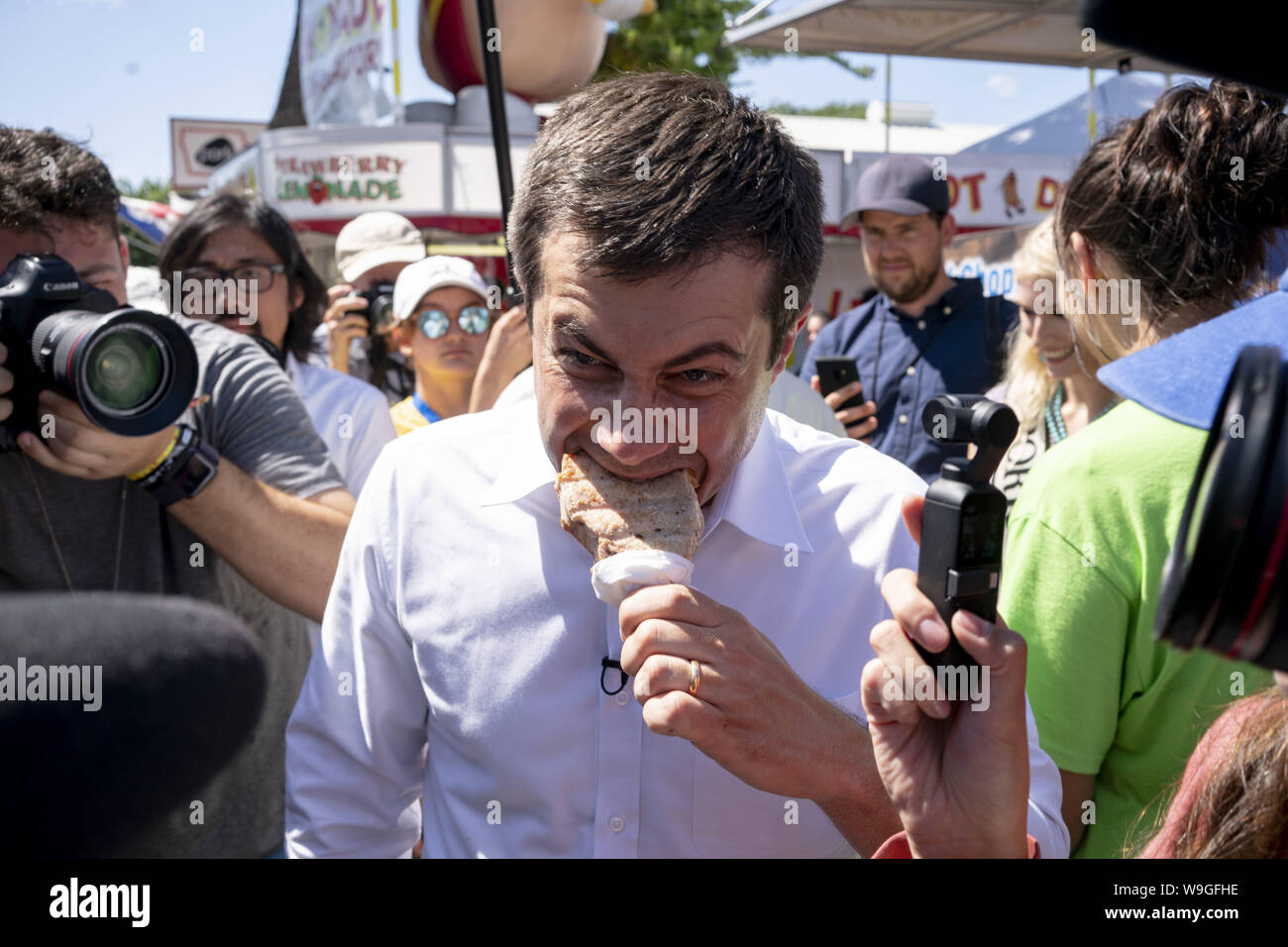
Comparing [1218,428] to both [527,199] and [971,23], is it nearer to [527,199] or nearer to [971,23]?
[527,199]

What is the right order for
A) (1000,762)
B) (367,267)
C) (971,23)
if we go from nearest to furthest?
(1000,762), (367,267), (971,23)

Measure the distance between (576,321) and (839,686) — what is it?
69 centimetres

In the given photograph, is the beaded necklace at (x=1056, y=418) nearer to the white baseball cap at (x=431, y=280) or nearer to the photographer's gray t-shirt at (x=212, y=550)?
the white baseball cap at (x=431, y=280)

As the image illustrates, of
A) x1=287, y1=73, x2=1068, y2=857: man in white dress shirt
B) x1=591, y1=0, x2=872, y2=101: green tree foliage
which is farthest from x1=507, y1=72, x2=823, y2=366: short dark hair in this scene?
x1=591, y1=0, x2=872, y2=101: green tree foliage

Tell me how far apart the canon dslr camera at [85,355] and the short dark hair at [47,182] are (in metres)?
0.28

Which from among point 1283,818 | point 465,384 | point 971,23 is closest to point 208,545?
point 1283,818

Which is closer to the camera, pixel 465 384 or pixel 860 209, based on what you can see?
pixel 465 384

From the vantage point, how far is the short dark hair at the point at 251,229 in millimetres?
3650

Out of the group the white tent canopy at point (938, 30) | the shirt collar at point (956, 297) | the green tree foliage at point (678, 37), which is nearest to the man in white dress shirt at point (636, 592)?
the shirt collar at point (956, 297)

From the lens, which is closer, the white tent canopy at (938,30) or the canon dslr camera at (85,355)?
the canon dslr camera at (85,355)

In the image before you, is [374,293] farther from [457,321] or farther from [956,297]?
[956,297]

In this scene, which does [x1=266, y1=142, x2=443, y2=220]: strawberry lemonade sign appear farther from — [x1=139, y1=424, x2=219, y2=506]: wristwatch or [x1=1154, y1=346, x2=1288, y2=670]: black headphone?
[x1=1154, y1=346, x2=1288, y2=670]: black headphone

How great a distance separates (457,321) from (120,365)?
2491mm
